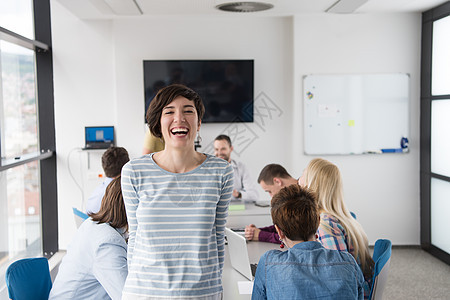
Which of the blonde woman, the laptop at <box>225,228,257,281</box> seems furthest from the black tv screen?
the laptop at <box>225,228,257,281</box>

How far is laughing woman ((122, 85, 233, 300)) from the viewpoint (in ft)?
4.93

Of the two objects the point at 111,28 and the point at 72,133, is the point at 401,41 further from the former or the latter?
the point at 72,133

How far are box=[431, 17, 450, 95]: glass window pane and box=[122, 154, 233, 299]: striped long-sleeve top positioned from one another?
13.0ft

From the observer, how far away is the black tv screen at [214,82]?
503cm

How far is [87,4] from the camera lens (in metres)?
4.42

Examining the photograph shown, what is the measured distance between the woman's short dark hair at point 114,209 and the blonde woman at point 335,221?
3.44ft

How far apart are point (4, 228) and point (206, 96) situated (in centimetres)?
250

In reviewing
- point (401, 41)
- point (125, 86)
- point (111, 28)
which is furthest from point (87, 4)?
point (401, 41)

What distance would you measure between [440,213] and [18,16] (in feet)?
15.5

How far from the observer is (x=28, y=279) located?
2078 millimetres

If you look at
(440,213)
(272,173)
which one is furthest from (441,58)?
(272,173)

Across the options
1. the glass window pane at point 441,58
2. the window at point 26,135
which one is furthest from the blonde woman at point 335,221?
the glass window pane at point 441,58

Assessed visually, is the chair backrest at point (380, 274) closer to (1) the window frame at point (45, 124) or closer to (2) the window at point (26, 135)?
(2) the window at point (26, 135)

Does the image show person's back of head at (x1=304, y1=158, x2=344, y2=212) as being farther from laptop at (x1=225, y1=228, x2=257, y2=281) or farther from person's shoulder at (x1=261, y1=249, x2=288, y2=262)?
person's shoulder at (x1=261, y1=249, x2=288, y2=262)
